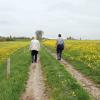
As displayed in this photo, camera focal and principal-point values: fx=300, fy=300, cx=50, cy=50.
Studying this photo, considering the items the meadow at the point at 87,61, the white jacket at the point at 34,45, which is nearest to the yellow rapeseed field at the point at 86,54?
the meadow at the point at 87,61

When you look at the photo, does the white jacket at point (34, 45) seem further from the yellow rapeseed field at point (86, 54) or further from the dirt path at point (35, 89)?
the dirt path at point (35, 89)

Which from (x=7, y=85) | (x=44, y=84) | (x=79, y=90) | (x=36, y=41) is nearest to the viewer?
(x=79, y=90)

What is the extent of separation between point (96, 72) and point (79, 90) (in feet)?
A: 19.8

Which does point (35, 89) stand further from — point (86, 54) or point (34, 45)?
point (86, 54)

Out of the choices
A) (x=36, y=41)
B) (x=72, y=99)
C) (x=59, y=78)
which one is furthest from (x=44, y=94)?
(x=36, y=41)

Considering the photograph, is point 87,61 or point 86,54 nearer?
point 87,61

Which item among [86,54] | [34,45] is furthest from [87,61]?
[86,54]

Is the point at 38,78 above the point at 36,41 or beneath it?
beneath

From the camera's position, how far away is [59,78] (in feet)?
46.5

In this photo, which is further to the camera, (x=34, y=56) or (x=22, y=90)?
(x=34, y=56)

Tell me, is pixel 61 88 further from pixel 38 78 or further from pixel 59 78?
pixel 38 78

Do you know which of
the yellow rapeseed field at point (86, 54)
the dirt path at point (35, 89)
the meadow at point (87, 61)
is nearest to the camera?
the dirt path at point (35, 89)

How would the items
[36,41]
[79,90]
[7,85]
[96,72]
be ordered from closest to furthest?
[79,90] → [7,85] → [96,72] → [36,41]

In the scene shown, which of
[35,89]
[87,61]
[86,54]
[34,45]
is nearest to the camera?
[35,89]
